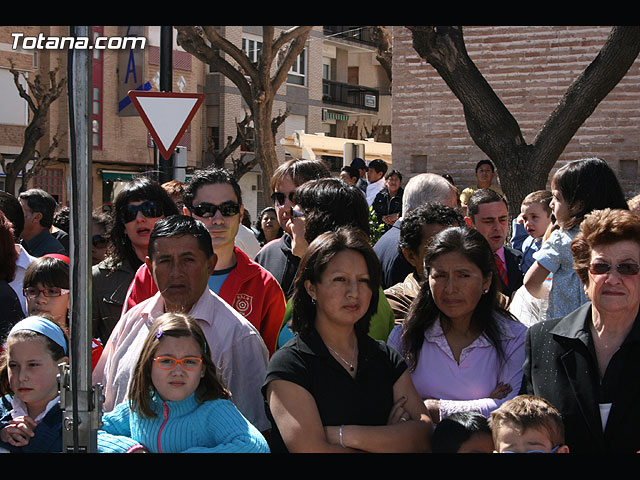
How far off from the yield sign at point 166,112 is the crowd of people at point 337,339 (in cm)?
425

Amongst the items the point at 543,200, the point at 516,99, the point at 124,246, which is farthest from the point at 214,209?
the point at 516,99

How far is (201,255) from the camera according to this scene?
382 centimetres

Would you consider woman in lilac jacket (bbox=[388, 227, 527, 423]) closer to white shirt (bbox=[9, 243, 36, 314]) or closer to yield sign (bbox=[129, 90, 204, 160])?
white shirt (bbox=[9, 243, 36, 314])

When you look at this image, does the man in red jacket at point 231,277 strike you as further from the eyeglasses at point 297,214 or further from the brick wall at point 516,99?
the brick wall at point 516,99

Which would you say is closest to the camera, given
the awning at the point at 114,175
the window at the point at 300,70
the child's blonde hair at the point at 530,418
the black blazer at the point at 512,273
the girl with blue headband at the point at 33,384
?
the child's blonde hair at the point at 530,418

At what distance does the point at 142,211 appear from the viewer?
4.81 meters

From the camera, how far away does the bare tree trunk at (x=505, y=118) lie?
33.1 ft

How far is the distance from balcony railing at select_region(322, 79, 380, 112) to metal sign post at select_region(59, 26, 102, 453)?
44.6 m

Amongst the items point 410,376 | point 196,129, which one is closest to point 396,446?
point 410,376

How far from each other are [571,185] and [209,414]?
2.44m

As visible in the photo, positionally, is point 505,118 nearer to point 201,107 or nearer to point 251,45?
point 251,45

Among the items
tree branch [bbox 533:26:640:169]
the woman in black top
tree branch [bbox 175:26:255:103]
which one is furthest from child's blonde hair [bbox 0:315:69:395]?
tree branch [bbox 175:26:255:103]

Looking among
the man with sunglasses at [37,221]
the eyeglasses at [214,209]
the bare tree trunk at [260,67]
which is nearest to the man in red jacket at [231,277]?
the eyeglasses at [214,209]

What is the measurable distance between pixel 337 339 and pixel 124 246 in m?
Result: 1.86
